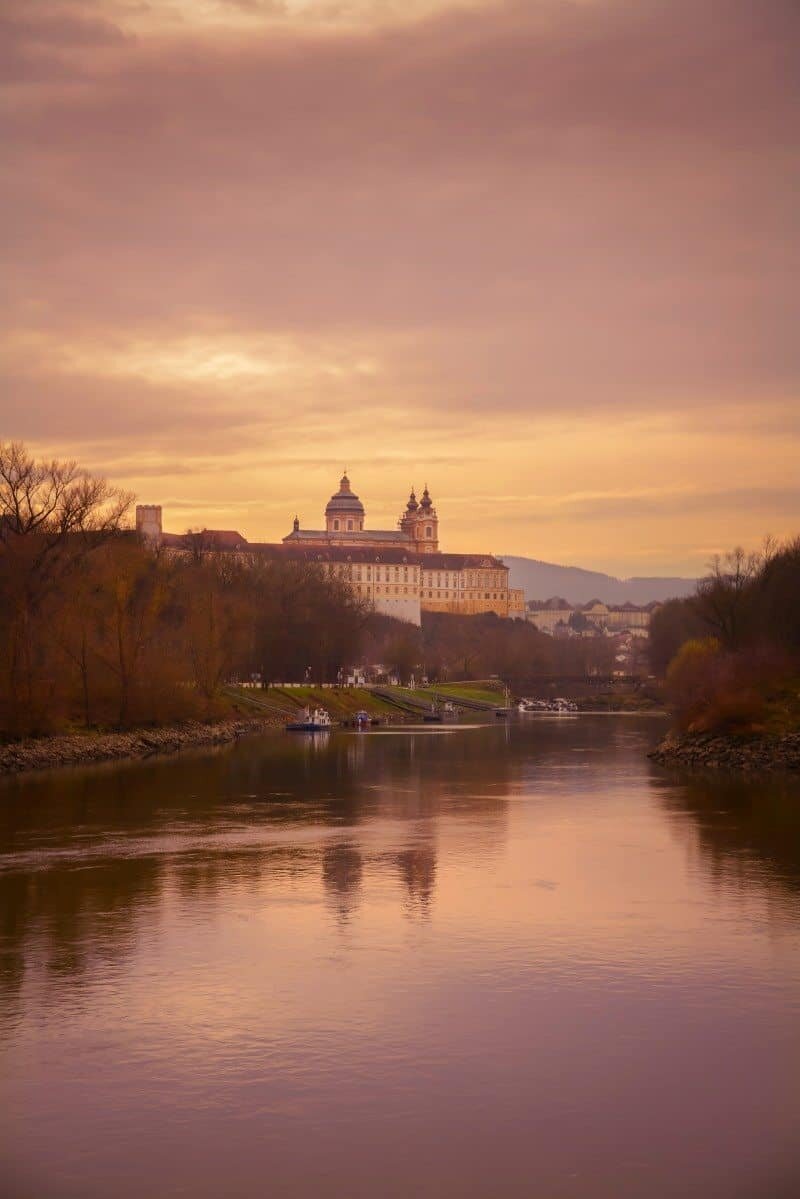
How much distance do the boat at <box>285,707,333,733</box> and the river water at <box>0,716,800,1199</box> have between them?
166 feet

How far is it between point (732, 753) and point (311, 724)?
36419 mm

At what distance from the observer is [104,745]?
5653 cm

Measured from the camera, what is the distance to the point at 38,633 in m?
54.6

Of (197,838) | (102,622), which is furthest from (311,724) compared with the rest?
(197,838)

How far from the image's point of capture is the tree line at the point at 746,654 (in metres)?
54.5

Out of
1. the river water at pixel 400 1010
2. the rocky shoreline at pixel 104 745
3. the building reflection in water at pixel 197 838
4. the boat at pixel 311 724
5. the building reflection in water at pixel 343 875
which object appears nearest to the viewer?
the river water at pixel 400 1010

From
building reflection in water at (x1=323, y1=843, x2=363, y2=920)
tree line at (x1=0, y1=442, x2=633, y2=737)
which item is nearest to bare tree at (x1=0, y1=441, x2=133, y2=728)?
tree line at (x1=0, y1=442, x2=633, y2=737)

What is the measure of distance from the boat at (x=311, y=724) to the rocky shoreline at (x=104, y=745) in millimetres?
9567

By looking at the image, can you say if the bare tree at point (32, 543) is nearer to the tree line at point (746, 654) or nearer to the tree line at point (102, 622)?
the tree line at point (102, 622)

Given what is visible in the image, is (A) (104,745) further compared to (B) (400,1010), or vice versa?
(A) (104,745)

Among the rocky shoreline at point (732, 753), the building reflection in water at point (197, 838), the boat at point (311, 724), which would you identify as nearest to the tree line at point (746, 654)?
the rocky shoreline at point (732, 753)

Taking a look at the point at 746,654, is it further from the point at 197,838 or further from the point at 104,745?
the point at 197,838

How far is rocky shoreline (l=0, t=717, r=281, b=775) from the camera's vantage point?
164 ft

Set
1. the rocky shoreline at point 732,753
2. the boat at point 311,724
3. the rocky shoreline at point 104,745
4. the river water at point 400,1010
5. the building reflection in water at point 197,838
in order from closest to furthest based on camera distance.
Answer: the river water at point 400,1010 < the building reflection in water at point 197,838 < the rocky shoreline at point 732,753 < the rocky shoreline at point 104,745 < the boat at point 311,724
